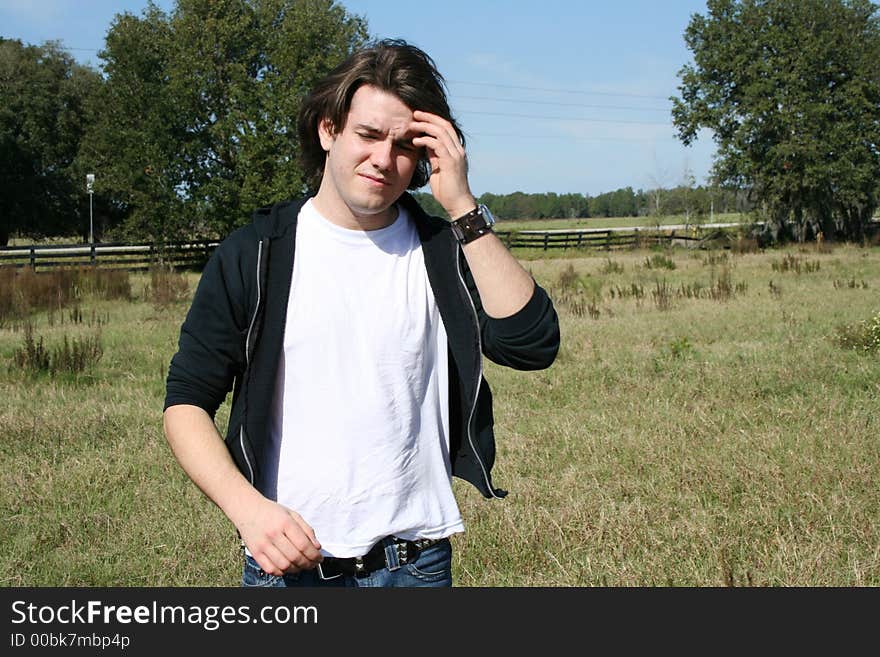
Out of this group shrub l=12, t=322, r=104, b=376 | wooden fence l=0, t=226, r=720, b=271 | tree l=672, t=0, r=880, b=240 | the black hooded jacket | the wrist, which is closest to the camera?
the black hooded jacket

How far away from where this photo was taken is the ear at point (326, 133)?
224 cm

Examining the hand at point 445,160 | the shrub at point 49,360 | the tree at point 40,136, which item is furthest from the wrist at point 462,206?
the tree at point 40,136

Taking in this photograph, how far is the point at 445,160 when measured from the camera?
81.8 inches

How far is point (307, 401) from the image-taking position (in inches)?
A: 84.0

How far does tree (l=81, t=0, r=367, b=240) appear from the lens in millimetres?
33688

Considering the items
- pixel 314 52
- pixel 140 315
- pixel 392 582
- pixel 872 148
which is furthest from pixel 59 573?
pixel 872 148

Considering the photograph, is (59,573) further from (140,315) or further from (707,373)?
(140,315)

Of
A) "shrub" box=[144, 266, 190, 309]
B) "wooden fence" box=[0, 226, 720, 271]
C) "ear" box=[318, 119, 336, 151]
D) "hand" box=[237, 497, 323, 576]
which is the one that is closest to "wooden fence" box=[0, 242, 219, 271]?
"wooden fence" box=[0, 226, 720, 271]

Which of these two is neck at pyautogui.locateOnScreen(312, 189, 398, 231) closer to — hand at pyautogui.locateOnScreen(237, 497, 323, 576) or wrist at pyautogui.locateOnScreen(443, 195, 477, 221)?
wrist at pyautogui.locateOnScreen(443, 195, 477, 221)

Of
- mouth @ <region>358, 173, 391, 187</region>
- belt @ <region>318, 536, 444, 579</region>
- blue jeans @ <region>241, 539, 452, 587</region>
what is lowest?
blue jeans @ <region>241, 539, 452, 587</region>

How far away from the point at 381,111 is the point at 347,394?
64 centimetres

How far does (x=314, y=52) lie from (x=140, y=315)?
69.8 ft

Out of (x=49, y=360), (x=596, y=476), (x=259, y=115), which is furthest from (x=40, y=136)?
(x=596, y=476)

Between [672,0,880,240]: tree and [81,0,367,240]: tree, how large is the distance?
17.6 m
